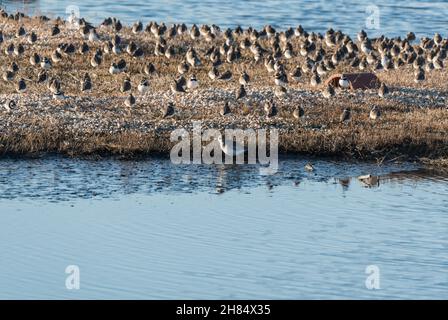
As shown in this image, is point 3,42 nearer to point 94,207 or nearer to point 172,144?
point 172,144

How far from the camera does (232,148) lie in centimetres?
1834

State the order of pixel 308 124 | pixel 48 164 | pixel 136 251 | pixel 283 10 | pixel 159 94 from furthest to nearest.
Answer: pixel 283 10 < pixel 159 94 < pixel 308 124 < pixel 48 164 < pixel 136 251

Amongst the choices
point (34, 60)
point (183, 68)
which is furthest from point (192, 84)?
point (34, 60)

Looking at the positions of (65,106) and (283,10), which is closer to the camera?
(65,106)

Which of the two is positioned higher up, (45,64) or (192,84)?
(45,64)

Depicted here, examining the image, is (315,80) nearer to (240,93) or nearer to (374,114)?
(240,93)

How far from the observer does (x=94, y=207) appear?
626 inches

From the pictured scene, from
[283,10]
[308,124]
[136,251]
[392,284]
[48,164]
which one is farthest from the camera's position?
[283,10]

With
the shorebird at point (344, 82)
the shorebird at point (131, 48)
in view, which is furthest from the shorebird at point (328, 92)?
the shorebird at point (131, 48)

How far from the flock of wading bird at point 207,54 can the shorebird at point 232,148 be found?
5.05 feet

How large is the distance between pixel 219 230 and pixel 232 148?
356cm

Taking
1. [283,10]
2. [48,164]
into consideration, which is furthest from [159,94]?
[283,10]

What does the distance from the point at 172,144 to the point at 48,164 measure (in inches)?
76.8

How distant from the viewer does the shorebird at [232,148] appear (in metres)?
18.3
